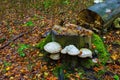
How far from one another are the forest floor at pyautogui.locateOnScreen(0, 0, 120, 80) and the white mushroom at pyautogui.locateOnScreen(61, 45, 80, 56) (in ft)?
2.07

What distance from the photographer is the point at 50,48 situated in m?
5.72

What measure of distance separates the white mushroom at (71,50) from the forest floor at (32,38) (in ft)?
2.07

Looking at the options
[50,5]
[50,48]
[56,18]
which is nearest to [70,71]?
[50,48]


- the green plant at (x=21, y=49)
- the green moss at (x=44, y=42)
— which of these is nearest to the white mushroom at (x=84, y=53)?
the green moss at (x=44, y=42)

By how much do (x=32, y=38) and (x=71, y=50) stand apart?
294 centimetres

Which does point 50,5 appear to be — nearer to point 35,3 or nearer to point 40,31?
point 35,3

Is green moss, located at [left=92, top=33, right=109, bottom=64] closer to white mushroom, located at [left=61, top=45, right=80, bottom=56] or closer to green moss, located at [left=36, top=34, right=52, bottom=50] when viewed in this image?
white mushroom, located at [left=61, top=45, right=80, bottom=56]

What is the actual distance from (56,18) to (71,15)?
2.38 feet

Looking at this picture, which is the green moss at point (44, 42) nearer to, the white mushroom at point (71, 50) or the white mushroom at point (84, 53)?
the white mushroom at point (71, 50)

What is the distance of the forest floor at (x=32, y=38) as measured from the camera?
5953 mm

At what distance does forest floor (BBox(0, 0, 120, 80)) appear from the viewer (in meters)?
5.95

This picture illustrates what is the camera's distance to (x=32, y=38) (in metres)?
8.17

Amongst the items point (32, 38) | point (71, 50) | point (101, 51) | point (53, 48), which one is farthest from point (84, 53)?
point (32, 38)

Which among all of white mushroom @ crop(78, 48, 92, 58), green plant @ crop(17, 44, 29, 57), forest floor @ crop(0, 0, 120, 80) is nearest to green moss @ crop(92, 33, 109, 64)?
forest floor @ crop(0, 0, 120, 80)
